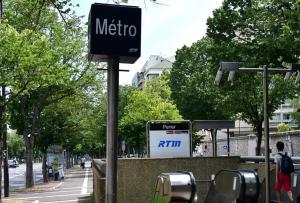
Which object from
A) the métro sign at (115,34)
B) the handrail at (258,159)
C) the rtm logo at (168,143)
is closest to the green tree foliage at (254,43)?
the rtm logo at (168,143)

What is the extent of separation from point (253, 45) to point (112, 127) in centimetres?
2243

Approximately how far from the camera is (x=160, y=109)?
51.4 meters

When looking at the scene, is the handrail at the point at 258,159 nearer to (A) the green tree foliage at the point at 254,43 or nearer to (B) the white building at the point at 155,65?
(A) the green tree foliage at the point at 254,43

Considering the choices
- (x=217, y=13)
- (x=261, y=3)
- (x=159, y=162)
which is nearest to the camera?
(x=159, y=162)

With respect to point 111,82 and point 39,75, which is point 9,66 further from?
point 111,82

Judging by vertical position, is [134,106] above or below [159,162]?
above

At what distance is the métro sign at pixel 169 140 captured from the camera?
1750cm

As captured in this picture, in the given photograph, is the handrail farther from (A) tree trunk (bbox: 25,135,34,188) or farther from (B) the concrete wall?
(A) tree trunk (bbox: 25,135,34,188)

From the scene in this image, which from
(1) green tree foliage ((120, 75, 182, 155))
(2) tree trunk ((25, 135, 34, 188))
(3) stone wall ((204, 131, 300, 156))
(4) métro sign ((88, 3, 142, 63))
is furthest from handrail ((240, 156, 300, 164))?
(1) green tree foliage ((120, 75, 182, 155))

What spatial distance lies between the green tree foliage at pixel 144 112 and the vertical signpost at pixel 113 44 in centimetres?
4518

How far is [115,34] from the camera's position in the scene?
18.6 feet

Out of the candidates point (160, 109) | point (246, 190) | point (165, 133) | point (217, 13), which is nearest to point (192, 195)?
point (246, 190)

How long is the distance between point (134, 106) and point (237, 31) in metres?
26.8

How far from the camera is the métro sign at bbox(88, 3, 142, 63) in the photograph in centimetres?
566
